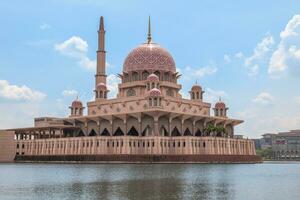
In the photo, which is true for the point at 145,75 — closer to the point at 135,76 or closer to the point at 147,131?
the point at 135,76

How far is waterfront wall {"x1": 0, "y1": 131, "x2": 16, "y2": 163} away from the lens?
357 feet

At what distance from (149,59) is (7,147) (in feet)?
116

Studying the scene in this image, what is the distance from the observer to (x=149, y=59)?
109 meters

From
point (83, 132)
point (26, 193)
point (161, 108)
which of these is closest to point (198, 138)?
point (161, 108)

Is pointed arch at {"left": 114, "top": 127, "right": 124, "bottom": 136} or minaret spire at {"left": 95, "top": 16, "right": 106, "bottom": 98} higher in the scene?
minaret spire at {"left": 95, "top": 16, "right": 106, "bottom": 98}

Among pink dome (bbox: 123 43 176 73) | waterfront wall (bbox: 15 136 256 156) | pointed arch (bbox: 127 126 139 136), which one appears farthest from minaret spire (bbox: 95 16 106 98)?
waterfront wall (bbox: 15 136 256 156)

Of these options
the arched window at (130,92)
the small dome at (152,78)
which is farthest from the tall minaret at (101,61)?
the small dome at (152,78)

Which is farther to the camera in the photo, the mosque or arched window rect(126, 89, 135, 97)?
arched window rect(126, 89, 135, 97)

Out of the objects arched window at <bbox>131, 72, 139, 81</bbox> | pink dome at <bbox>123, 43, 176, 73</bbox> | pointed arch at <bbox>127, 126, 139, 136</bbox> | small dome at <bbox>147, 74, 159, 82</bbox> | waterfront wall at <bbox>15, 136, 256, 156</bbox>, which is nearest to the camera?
waterfront wall at <bbox>15, 136, 256, 156</bbox>

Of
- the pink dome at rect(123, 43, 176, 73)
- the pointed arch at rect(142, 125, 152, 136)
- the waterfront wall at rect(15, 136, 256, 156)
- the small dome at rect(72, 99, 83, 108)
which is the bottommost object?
the waterfront wall at rect(15, 136, 256, 156)

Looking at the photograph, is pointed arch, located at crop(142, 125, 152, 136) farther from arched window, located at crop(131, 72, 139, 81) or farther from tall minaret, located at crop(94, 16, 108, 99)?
tall minaret, located at crop(94, 16, 108, 99)

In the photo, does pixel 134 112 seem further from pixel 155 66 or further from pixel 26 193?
pixel 26 193

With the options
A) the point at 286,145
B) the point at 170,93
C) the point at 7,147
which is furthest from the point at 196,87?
the point at 286,145

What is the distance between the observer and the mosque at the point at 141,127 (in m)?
92.9
